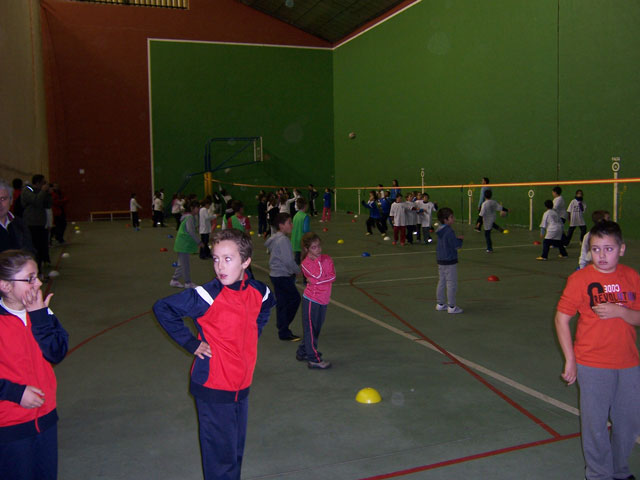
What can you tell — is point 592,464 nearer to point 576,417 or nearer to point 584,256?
point 576,417

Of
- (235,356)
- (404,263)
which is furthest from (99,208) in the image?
(235,356)

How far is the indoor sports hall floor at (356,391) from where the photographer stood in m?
3.42

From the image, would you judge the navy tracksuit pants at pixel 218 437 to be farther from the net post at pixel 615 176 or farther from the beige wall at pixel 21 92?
the net post at pixel 615 176

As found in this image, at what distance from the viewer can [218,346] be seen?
270 centimetres

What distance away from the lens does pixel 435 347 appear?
5.81m

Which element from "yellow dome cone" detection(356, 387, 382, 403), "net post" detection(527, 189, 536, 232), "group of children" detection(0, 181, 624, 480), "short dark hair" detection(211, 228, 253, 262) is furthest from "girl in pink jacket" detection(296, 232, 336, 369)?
"net post" detection(527, 189, 536, 232)

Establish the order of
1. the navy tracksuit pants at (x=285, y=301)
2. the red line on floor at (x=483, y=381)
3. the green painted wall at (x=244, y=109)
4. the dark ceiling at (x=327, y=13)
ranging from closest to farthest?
the red line on floor at (x=483, y=381)
the navy tracksuit pants at (x=285, y=301)
the dark ceiling at (x=327, y=13)
the green painted wall at (x=244, y=109)

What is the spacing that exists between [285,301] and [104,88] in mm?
25225

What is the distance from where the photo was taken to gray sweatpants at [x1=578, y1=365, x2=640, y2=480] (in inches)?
114

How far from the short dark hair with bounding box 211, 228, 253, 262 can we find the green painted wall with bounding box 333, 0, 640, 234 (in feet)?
49.0

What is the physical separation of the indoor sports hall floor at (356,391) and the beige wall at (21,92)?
7994 millimetres

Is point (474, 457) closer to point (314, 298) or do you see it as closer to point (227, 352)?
point (227, 352)

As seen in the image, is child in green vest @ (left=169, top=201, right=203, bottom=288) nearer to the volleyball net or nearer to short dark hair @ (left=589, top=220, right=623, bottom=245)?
short dark hair @ (left=589, top=220, right=623, bottom=245)

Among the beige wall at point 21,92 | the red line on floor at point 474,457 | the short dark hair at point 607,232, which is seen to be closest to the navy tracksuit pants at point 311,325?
the red line on floor at point 474,457
